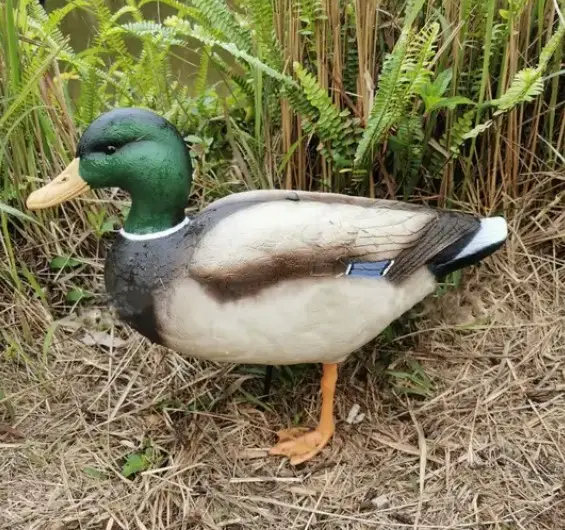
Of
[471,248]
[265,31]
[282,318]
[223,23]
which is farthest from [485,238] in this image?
[223,23]

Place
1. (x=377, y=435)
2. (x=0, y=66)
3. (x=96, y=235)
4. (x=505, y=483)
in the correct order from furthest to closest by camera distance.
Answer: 1. (x=96, y=235)
2. (x=0, y=66)
3. (x=377, y=435)
4. (x=505, y=483)

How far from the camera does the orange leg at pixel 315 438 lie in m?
1.87

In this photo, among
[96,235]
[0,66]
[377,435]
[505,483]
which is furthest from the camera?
[96,235]

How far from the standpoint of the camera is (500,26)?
1938mm

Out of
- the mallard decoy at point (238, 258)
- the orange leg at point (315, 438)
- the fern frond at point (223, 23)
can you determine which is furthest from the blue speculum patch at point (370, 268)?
the fern frond at point (223, 23)

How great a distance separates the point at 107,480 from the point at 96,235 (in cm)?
81

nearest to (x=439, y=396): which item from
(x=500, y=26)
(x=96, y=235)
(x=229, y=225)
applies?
(x=229, y=225)

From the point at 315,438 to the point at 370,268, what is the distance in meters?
0.53

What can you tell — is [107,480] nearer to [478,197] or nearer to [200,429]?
[200,429]

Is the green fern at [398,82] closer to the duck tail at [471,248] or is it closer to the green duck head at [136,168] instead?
the duck tail at [471,248]

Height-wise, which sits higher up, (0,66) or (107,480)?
(0,66)

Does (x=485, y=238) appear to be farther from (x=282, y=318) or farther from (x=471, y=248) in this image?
(x=282, y=318)

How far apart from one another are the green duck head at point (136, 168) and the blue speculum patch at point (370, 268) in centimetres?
40

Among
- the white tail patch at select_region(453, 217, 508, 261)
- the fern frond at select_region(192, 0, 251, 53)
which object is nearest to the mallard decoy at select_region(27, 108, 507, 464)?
the white tail patch at select_region(453, 217, 508, 261)
